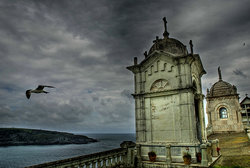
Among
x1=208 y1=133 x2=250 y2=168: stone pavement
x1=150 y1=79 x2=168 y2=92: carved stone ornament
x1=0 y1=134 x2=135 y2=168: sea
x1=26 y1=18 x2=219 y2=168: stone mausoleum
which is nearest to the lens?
x1=26 y1=18 x2=219 y2=168: stone mausoleum

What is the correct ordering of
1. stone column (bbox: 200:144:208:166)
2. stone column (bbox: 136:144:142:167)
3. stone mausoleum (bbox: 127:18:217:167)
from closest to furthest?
stone column (bbox: 200:144:208:166) < stone mausoleum (bbox: 127:18:217:167) < stone column (bbox: 136:144:142:167)

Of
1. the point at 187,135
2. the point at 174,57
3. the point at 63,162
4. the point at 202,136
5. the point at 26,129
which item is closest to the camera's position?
the point at 63,162

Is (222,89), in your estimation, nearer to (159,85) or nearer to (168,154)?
(159,85)

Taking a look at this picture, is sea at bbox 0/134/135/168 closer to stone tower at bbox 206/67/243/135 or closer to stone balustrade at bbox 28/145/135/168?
stone tower at bbox 206/67/243/135

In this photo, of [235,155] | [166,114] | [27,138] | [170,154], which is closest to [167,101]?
[166,114]

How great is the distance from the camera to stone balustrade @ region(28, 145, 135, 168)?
27.7 feet

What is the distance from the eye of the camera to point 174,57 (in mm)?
13867

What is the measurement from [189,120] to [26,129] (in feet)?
570

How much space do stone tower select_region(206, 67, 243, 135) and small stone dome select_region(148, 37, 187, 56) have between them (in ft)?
84.2

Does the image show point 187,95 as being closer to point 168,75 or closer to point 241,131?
point 168,75

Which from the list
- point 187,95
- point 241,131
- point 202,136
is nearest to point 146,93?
point 187,95

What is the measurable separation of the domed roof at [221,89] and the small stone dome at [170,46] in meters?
28.0

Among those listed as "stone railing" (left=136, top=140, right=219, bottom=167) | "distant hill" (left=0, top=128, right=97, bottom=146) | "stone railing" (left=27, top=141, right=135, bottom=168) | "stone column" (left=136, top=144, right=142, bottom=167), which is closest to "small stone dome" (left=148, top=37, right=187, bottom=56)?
"stone railing" (left=136, top=140, right=219, bottom=167)

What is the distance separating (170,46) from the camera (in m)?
15.2
